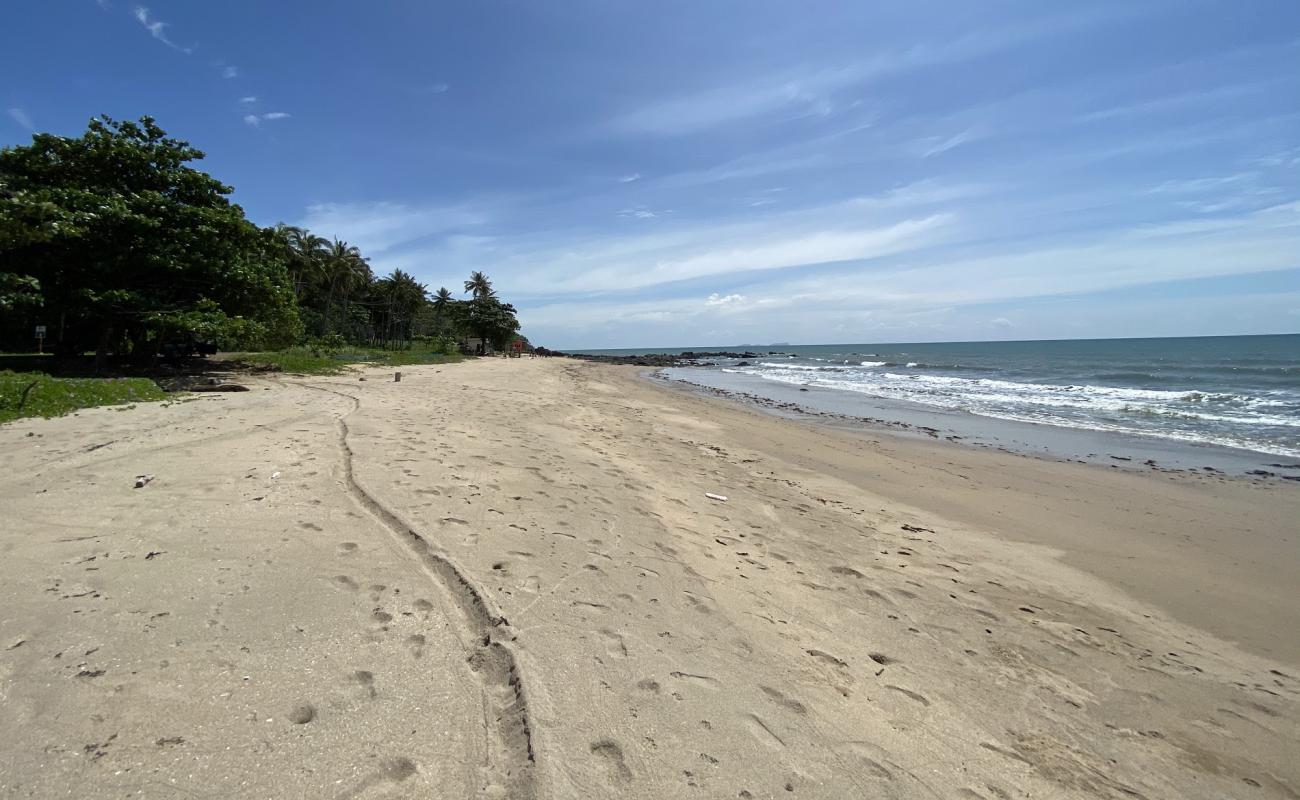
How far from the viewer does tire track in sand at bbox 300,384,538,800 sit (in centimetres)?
223

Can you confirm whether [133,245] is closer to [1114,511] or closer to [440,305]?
[1114,511]

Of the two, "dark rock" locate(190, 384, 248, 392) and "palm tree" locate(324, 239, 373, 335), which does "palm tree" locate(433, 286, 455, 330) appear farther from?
"dark rock" locate(190, 384, 248, 392)

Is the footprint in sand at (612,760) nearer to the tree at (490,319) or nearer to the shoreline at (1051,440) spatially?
the shoreline at (1051,440)

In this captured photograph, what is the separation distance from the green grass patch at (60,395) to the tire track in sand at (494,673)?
8.27 meters

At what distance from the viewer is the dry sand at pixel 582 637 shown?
234 cm

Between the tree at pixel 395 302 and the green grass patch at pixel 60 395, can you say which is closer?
the green grass patch at pixel 60 395

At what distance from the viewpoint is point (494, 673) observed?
2.90m

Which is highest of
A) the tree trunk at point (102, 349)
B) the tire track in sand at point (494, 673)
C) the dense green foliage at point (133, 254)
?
the dense green foliage at point (133, 254)

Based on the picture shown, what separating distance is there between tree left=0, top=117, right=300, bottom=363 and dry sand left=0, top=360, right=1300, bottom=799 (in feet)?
34.9

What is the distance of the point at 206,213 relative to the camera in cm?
1667

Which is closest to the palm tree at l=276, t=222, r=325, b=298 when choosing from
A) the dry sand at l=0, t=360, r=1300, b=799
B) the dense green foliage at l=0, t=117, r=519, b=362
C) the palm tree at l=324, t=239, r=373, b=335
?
the palm tree at l=324, t=239, r=373, b=335

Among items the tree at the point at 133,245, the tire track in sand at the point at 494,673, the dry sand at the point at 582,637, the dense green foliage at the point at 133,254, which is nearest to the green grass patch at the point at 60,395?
the dry sand at the point at 582,637

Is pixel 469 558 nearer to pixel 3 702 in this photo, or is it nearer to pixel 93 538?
pixel 3 702

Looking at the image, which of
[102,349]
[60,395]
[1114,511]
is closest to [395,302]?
[102,349]
